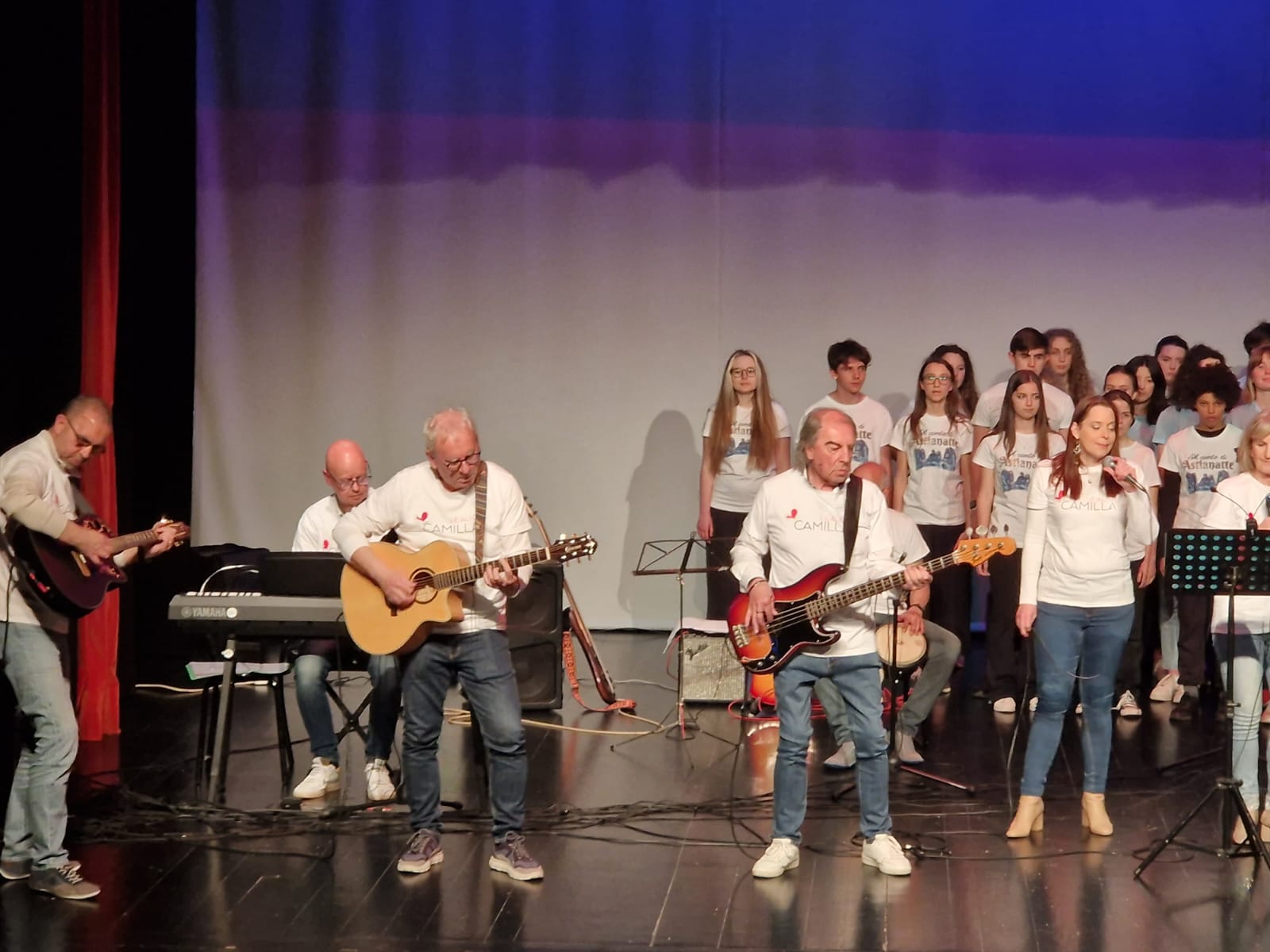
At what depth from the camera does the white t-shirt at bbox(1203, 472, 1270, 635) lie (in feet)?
17.3

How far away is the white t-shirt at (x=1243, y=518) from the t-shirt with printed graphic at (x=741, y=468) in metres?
3.31

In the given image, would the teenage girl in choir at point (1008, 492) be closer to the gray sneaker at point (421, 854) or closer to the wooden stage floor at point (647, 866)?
the wooden stage floor at point (647, 866)

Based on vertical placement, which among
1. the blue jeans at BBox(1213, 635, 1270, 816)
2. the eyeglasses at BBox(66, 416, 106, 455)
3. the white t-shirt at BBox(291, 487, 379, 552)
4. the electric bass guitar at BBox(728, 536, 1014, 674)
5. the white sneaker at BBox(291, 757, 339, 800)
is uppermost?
the eyeglasses at BBox(66, 416, 106, 455)

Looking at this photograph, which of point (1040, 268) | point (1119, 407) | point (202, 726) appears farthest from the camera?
point (1040, 268)

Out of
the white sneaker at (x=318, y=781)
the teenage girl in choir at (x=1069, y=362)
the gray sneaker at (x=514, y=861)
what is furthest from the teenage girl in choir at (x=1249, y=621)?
the white sneaker at (x=318, y=781)

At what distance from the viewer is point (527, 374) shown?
9859 millimetres

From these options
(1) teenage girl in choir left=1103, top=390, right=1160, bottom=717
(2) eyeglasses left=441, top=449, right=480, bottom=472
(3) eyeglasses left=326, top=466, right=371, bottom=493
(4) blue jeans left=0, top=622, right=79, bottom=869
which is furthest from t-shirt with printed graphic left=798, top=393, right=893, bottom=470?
(4) blue jeans left=0, top=622, right=79, bottom=869

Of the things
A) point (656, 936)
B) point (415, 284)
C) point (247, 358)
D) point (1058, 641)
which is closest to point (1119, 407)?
point (1058, 641)

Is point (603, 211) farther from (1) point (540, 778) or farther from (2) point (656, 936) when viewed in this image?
(2) point (656, 936)

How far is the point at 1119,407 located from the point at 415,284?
17.7 ft

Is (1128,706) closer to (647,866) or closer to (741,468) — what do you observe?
(741,468)

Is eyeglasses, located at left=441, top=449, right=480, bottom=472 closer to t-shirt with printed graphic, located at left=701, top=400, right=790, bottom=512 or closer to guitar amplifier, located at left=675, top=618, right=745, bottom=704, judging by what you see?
guitar amplifier, located at left=675, top=618, right=745, bottom=704

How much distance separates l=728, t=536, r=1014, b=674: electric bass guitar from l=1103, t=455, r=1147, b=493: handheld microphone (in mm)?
502

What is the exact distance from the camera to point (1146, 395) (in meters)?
8.29
